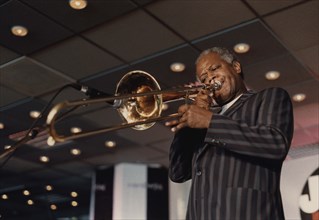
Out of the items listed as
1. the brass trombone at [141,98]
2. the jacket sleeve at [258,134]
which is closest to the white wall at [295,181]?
the brass trombone at [141,98]

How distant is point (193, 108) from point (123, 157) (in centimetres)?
636

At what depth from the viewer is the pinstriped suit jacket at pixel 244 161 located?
161 centimetres

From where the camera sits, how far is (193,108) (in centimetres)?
169

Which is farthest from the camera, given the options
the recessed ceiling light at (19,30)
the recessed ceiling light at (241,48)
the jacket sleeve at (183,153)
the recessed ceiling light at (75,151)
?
the recessed ceiling light at (75,151)

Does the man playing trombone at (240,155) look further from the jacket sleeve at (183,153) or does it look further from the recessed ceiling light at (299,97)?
the recessed ceiling light at (299,97)

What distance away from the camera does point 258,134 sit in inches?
63.6

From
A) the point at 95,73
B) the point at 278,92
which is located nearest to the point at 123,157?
the point at 95,73

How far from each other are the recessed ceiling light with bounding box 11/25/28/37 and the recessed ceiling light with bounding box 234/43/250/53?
1.94 meters

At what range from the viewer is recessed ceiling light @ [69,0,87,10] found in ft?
13.4

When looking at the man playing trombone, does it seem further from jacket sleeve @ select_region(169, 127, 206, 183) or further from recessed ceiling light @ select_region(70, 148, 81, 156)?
recessed ceiling light @ select_region(70, 148, 81, 156)

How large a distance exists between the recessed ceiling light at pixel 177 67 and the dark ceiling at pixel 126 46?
0.05 metres

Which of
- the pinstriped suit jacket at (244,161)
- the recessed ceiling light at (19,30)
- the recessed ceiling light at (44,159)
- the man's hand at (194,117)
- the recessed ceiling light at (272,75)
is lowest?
the pinstriped suit jacket at (244,161)

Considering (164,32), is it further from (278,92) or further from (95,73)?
(278,92)

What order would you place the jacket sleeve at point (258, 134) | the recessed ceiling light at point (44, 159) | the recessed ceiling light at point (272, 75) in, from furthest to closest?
the recessed ceiling light at point (44, 159) < the recessed ceiling light at point (272, 75) < the jacket sleeve at point (258, 134)
